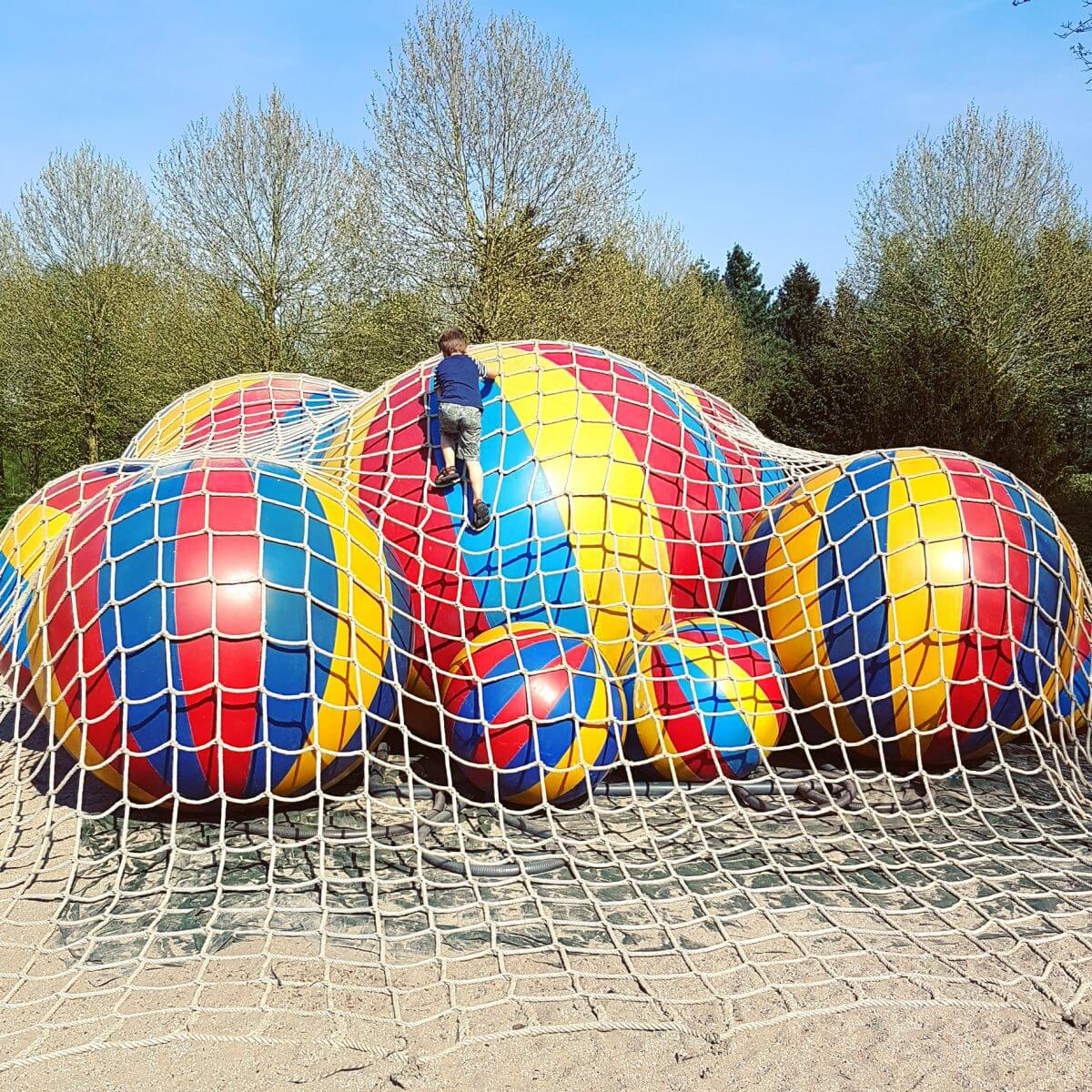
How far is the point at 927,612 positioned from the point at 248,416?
488 cm

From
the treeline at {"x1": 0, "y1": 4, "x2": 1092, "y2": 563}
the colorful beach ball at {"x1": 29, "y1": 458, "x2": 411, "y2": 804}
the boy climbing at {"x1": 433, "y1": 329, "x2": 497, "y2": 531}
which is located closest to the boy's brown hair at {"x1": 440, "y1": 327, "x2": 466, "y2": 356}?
the boy climbing at {"x1": 433, "y1": 329, "x2": 497, "y2": 531}

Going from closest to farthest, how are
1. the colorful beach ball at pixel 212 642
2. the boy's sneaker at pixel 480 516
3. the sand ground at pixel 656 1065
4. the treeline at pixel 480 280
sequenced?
1. the sand ground at pixel 656 1065
2. the colorful beach ball at pixel 212 642
3. the boy's sneaker at pixel 480 516
4. the treeline at pixel 480 280

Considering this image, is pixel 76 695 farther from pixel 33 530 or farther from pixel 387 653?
pixel 33 530

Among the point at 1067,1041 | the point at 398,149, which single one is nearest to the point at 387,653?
the point at 1067,1041

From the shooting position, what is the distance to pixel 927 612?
492cm

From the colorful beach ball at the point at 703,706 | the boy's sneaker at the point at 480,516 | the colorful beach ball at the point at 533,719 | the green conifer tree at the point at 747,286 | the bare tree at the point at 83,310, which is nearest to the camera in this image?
the colorful beach ball at the point at 533,719

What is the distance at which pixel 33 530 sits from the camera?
18.9 ft

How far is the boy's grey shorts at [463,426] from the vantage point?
5.22 metres

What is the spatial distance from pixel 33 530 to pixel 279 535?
2164mm

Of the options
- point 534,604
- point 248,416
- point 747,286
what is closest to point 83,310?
point 248,416

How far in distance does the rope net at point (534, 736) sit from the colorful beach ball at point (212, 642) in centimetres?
2

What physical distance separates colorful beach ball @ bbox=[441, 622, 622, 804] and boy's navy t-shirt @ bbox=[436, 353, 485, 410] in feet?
4.33

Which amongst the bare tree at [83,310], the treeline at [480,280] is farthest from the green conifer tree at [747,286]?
the bare tree at [83,310]

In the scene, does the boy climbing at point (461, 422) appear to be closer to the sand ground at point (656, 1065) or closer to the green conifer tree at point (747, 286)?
the sand ground at point (656, 1065)
